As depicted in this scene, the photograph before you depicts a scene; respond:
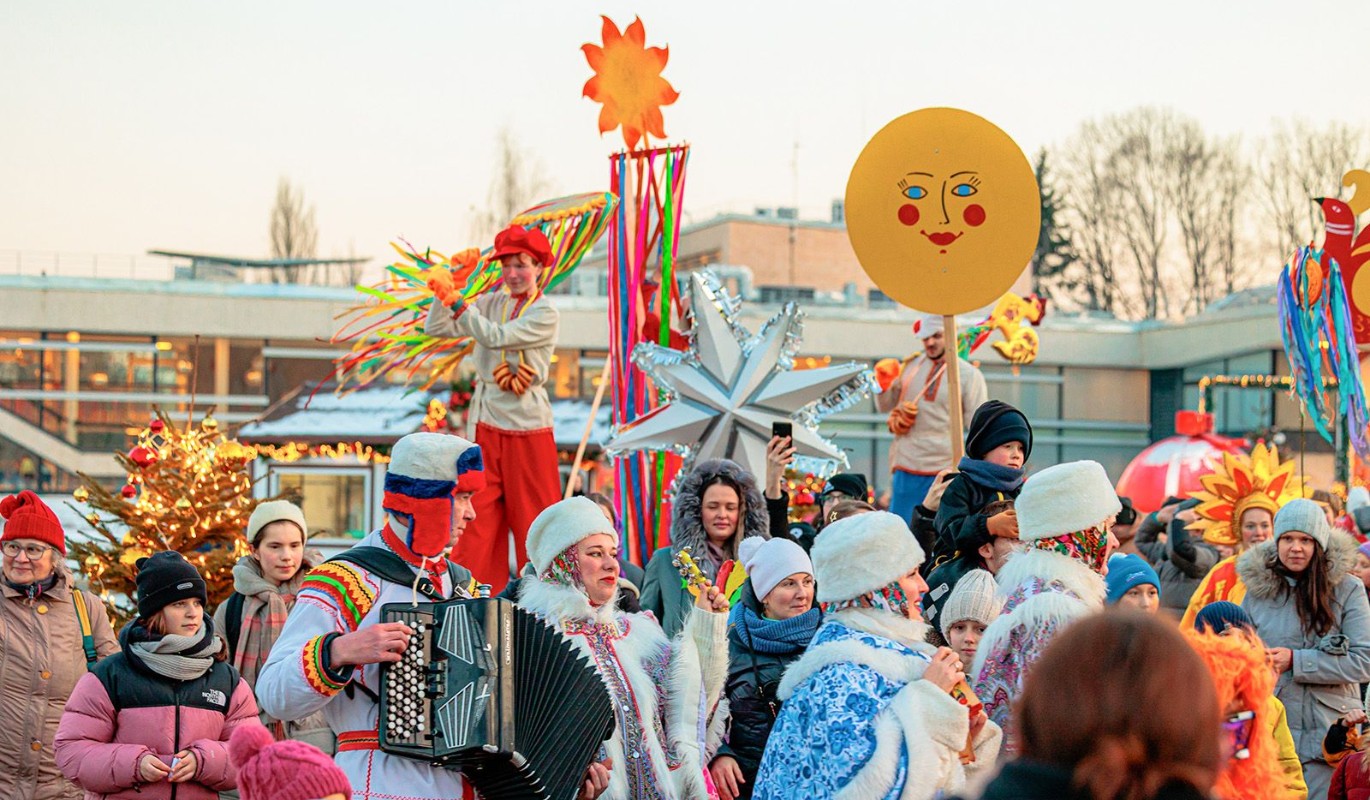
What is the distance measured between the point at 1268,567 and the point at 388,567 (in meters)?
4.90

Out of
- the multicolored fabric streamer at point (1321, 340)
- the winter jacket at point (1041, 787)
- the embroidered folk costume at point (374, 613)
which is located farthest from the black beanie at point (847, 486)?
the winter jacket at point (1041, 787)

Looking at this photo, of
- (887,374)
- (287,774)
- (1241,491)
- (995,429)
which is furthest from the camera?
(887,374)

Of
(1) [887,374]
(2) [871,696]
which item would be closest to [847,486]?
(1) [887,374]

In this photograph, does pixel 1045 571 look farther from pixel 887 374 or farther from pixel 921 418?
pixel 887 374

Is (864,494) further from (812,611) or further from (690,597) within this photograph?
(812,611)

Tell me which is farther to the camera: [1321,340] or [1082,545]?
[1321,340]

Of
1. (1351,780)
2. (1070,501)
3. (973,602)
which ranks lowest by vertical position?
(1351,780)

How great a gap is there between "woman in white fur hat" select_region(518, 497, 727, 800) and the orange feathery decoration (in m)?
2.17

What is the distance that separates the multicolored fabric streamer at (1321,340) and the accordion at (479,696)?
7.36 meters

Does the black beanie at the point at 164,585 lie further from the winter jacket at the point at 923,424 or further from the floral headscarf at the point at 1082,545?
the winter jacket at the point at 923,424

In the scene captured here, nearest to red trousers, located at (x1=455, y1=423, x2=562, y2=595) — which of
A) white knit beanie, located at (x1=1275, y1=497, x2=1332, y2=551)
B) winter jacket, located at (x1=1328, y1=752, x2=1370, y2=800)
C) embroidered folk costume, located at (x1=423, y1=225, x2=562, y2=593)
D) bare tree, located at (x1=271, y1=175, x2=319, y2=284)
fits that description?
embroidered folk costume, located at (x1=423, y1=225, x2=562, y2=593)

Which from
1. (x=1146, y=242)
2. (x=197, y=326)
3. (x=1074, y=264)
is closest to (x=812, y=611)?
(x=197, y=326)

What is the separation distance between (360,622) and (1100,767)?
2646 mm

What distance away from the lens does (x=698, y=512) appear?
7652 millimetres
